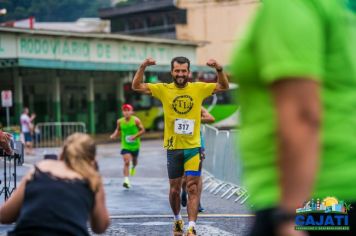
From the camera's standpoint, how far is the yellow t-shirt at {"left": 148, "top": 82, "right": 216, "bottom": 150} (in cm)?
946

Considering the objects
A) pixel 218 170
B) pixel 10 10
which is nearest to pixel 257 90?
pixel 218 170

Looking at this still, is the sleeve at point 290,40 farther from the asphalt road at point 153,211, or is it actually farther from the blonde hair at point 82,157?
the asphalt road at point 153,211

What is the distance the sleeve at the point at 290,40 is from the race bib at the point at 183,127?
6654mm

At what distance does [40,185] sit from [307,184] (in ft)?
5.75

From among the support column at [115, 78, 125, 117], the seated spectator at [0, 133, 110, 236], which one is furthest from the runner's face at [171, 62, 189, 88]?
the support column at [115, 78, 125, 117]

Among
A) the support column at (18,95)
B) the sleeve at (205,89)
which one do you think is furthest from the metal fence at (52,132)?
the sleeve at (205,89)

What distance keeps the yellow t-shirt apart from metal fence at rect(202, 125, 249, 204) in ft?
12.4

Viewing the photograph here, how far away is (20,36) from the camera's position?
129ft

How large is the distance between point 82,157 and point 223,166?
1179cm

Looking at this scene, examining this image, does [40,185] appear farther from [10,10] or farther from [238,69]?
[10,10]

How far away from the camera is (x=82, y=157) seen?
4105mm

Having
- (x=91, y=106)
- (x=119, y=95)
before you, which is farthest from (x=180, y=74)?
(x=119, y=95)

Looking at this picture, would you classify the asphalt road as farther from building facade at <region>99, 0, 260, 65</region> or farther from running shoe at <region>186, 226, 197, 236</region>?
building facade at <region>99, 0, 260, 65</region>

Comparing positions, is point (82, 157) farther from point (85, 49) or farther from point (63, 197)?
point (85, 49)
